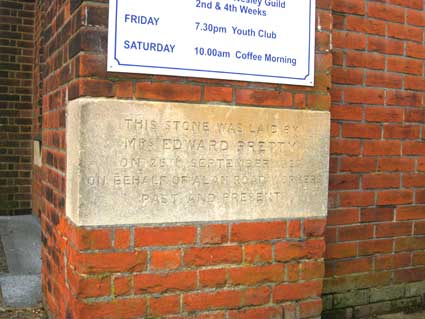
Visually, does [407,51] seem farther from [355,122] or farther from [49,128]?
[49,128]

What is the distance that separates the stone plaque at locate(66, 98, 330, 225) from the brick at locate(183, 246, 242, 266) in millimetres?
154

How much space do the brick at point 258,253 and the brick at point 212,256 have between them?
0.05 meters

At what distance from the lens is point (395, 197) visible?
3.57m

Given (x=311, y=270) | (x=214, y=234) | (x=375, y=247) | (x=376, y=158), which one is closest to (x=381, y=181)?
(x=376, y=158)

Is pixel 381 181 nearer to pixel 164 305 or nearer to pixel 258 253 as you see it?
pixel 258 253

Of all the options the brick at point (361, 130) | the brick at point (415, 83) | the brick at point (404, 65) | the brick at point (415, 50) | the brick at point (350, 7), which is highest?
the brick at point (350, 7)

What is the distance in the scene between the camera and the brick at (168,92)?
246cm

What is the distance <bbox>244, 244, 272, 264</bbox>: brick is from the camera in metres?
2.72

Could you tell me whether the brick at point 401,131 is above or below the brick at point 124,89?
below

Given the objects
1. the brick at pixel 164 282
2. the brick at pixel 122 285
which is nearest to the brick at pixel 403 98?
the brick at pixel 164 282

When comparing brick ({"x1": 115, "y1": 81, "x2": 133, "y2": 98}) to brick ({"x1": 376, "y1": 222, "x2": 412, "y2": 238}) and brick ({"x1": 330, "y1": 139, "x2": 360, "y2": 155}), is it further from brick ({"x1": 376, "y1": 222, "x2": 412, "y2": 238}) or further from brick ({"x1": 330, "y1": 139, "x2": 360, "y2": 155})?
brick ({"x1": 376, "y1": 222, "x2": 412, "y2": 238})

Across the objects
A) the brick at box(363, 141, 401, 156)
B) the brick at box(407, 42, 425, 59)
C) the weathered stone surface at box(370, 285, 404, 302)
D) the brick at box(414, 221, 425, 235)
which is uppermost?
the brick at box(407, 42, 425, 59)

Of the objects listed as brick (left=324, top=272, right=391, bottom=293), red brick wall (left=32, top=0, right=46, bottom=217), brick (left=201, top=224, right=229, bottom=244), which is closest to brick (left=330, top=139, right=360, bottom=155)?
brick (left=324, top=272, right=391, bottom=293)

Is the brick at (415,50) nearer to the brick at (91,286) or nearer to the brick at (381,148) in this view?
the brick at (381,148)
